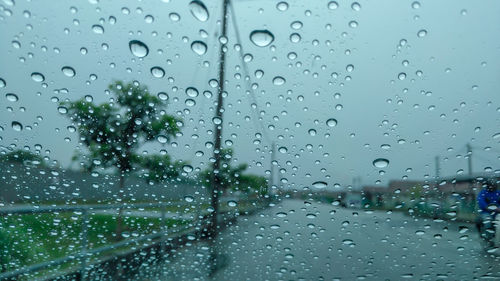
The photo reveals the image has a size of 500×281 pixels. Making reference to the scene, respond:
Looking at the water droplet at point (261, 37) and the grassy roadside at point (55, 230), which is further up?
the water droplet at point (261, 37)

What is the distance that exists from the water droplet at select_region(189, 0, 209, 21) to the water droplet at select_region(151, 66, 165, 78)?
44cm

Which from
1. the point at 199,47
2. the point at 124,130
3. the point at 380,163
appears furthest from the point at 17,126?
the point at 380,163

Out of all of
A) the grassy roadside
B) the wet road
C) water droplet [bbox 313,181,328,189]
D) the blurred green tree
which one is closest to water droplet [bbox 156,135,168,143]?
the blurred green tree

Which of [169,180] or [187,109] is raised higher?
[187,109]

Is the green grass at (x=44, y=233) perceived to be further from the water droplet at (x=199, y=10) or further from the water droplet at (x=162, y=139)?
the water droplet at (x=199, y=10)

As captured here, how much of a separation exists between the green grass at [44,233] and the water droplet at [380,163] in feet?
4.90

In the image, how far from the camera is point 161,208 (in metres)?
3.14

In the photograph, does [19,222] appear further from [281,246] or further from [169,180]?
[281,246]

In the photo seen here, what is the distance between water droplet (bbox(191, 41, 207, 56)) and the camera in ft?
9.23

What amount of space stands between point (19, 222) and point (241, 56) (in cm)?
215

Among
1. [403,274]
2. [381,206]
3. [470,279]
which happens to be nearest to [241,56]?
[381,206]

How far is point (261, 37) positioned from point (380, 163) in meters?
A: 1.23

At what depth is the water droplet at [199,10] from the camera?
2758 mm

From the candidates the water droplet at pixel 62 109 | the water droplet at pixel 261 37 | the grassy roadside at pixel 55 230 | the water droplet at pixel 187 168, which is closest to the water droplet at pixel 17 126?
the water droplet at pixel 62 109
